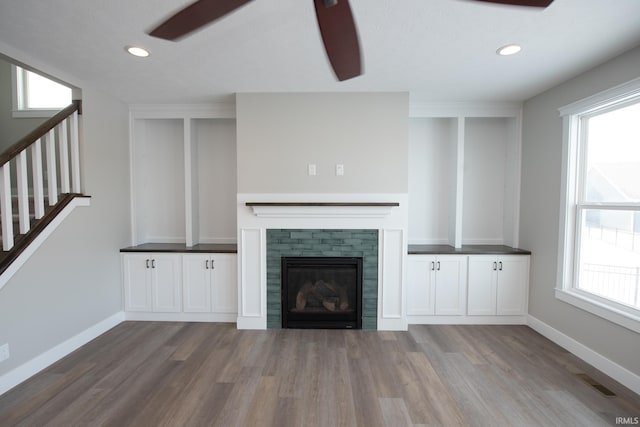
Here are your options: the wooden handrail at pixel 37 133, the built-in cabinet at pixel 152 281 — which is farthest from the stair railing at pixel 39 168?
the built-in cabinet at pixel 152 281

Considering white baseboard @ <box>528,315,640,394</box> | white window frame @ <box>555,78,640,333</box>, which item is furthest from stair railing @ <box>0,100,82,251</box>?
white baseboard @ <box>528,315,640,394</box>

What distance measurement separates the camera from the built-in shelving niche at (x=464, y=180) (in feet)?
12.1

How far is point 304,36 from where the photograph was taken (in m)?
2.01

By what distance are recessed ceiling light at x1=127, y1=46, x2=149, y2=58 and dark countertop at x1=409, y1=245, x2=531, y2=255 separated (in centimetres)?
303

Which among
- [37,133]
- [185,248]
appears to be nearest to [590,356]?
[185,248]

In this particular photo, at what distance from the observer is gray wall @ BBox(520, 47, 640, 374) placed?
2230 mm

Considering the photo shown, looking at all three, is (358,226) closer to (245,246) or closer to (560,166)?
(245,246)

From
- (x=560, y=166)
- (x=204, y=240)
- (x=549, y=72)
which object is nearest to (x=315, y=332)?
(x=204, y=240)

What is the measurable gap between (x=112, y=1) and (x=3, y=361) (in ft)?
8.45

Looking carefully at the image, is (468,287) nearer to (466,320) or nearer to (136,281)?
(466,320)

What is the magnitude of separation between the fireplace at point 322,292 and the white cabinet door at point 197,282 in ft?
2.89

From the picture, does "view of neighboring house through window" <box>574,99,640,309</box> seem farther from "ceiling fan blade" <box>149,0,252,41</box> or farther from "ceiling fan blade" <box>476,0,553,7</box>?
"ceiling fan blade" <box>149,0,252,41</box>

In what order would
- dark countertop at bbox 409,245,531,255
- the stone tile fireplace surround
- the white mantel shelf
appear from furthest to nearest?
dark countertop at bbox 409,245,531,255, the stone tile fireplace surround, the white mantel shelf

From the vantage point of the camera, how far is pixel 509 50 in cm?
217
